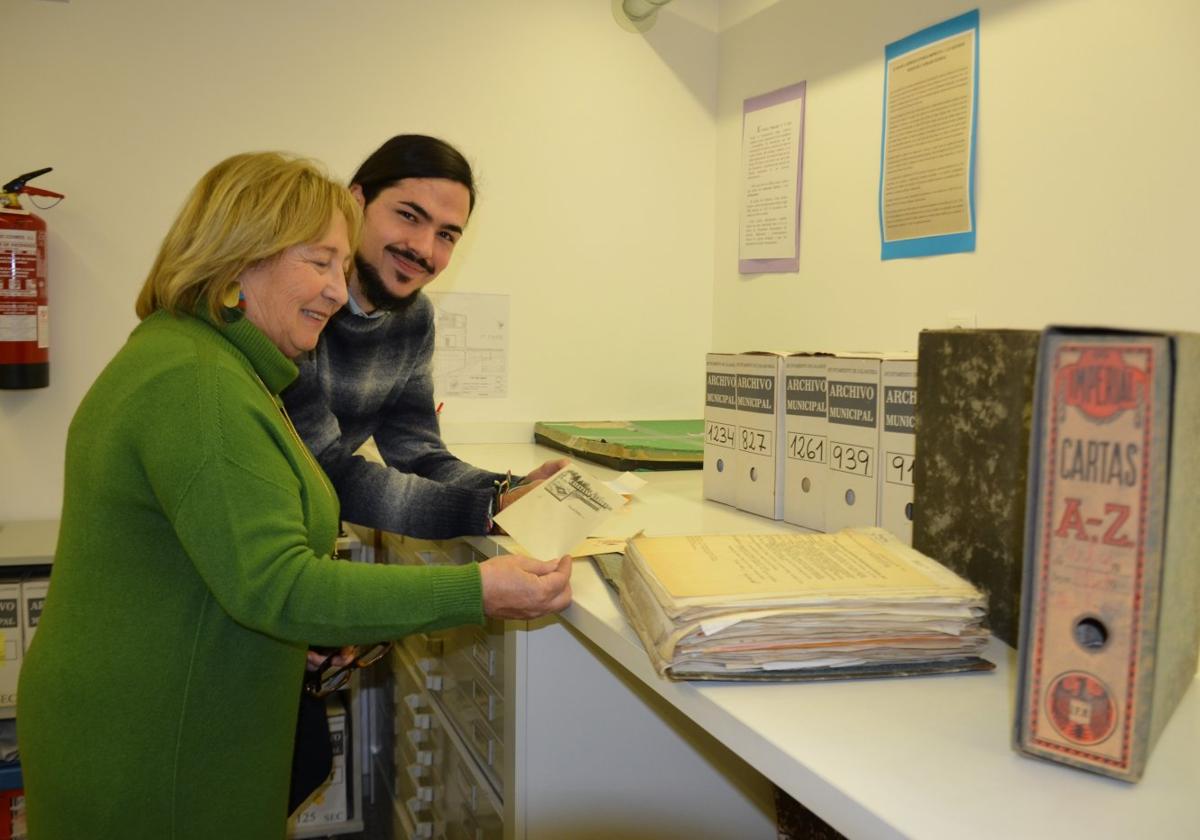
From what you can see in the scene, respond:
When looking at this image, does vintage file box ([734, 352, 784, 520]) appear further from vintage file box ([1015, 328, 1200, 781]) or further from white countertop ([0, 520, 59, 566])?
white countertop ([0, 520, 59, 566])

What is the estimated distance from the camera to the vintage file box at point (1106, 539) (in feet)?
1.83

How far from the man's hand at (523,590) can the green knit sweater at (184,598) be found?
0.02 m

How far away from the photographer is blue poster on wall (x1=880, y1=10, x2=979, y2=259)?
5.41 ft

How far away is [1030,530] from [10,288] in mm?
1899

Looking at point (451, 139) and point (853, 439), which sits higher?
point (451, 139)

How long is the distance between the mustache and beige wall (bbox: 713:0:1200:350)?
0.91 metres

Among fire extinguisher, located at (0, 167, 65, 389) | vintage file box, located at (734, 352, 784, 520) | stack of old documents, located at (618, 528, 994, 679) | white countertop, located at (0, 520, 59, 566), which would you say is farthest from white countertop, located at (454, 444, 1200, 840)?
fire extinguisher, located at (0, 167, 65, 389)

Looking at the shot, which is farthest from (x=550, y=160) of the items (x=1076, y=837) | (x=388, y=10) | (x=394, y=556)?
(x=1076, y=837)

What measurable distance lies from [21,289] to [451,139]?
97 centimetres

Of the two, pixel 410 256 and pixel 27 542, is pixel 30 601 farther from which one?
pixel 410 256

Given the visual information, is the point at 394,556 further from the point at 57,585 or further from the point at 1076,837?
the point at 1076,837

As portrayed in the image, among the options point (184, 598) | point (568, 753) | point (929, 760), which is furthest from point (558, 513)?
point (929, 760)

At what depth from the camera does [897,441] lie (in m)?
1.08

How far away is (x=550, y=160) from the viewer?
2311 millimetres
